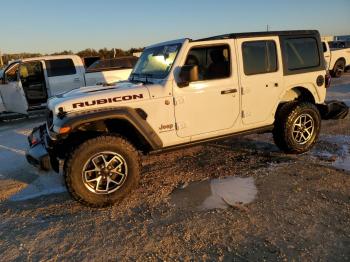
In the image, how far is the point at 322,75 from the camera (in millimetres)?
6223

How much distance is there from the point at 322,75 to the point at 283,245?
371 cm

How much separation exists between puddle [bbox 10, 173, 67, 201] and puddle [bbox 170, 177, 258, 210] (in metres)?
1.70

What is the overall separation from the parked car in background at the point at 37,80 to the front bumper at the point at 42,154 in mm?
6297

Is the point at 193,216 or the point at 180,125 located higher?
the point at 180,125

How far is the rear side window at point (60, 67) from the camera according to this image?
37.6 ft

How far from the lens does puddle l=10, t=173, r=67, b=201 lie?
199 inches

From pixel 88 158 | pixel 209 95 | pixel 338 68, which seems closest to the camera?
pixel 88 158

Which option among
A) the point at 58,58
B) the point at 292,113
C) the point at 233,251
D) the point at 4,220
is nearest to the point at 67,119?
the point at 4,220

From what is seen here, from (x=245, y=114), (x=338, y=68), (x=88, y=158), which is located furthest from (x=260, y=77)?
(x=338, y=68)

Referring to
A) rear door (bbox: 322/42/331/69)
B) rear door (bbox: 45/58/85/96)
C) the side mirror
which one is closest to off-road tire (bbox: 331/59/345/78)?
rear door (bbox: 322/42/331/69)

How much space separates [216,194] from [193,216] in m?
0.67

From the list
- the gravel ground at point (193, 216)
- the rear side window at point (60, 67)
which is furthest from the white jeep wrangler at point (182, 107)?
the rear side window at point (60, 67)

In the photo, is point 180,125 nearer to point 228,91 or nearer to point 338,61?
point 228,91

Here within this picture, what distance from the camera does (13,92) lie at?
11.0 m
